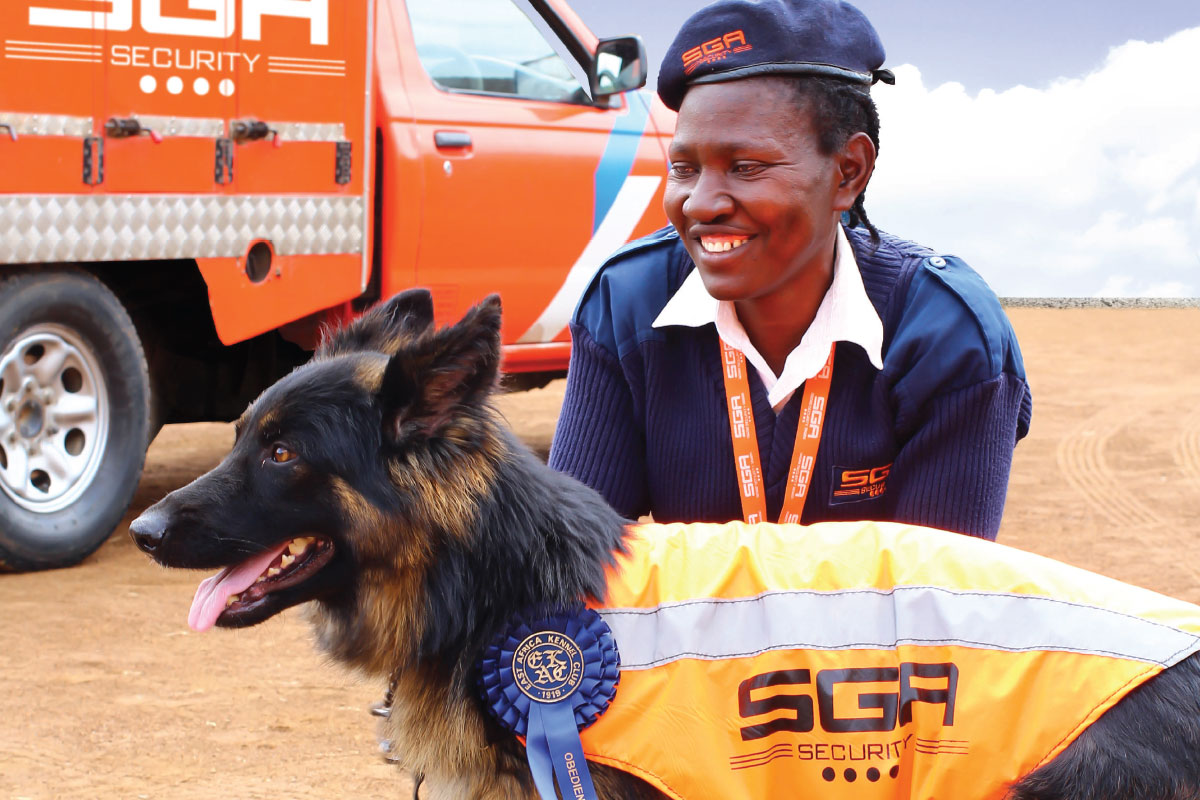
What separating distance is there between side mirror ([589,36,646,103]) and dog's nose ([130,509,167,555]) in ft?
17.1

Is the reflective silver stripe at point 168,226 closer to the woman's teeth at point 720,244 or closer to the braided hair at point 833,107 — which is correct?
the woman's teeth at point 720,244

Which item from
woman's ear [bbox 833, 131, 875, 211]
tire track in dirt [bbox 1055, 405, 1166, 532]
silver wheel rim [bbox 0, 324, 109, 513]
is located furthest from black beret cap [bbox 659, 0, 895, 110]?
tire track in dirt [bbox 1055, 405, 1166, 532]

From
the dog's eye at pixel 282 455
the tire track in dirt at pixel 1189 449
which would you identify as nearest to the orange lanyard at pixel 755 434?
the dog's eye at pixel 282 455

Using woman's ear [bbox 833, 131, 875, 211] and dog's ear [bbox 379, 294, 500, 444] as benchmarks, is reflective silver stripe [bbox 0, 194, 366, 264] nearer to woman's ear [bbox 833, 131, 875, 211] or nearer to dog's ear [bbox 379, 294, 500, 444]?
dog's ear [bbox 379, 294, 500, 444]

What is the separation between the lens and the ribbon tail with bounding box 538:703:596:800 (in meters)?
2.56

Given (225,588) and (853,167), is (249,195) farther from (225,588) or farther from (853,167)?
(853,167)

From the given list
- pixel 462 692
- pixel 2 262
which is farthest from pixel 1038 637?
pixel 2 262

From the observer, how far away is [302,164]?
6469 mm

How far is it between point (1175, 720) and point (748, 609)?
2.74ft

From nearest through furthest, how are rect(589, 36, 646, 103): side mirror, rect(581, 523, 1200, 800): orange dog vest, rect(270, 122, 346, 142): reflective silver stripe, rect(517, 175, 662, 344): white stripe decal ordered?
rect(581, 523, 1200, 800): orange dog vest < rect(270, 122, 346, 142): reflective silver stripe < rect(589, 36, 646, 103): side mirror < rect(517, 175, 662, 344): white stripe decal

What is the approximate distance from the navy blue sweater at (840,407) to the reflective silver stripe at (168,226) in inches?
132

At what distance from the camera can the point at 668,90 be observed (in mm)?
3148

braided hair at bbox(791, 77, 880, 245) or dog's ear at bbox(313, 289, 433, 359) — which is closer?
braided hair at bbox(791, 77, 880, 245)

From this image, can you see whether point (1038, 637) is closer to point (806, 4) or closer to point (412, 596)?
point (412, 596)
